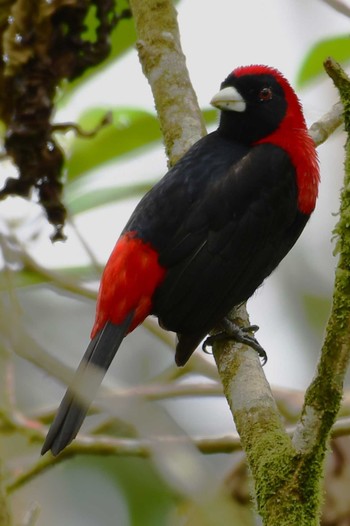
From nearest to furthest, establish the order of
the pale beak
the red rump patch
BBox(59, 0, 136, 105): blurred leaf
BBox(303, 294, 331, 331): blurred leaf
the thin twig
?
1. the thin twig
2. the red rump patch
3. the pale beak
4. BBox(59, 0, 136, 105): blurred leaf
5. BBox(303, 294, 331, 331): blurred leaf

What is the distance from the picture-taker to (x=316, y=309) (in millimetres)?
6371

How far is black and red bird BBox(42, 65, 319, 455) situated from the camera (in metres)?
3.55

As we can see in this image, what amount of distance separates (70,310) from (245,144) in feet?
9.28

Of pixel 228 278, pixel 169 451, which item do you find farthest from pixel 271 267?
pixel 169 451

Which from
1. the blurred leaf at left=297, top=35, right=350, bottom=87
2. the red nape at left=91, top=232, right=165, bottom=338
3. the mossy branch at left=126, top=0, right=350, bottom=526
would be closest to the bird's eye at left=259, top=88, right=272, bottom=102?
the mossy branch at left=126, top=0, right=350, bottom=526

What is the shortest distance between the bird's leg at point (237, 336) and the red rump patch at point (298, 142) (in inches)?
24.8

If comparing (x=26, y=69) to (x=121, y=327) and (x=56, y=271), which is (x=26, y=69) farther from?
(x=121, y=327)

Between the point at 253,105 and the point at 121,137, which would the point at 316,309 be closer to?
the point at 121,137

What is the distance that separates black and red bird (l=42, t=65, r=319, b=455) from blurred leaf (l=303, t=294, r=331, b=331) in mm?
2256

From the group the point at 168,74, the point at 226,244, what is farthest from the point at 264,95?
the point at 226,244

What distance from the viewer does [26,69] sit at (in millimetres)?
4051

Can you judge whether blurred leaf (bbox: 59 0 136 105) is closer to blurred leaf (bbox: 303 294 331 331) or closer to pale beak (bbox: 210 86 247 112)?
pale beak (bbox: 210 86 247 112)

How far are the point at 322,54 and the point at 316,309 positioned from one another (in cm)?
222

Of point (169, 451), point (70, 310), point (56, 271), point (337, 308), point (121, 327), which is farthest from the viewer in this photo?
point (70, 310)
